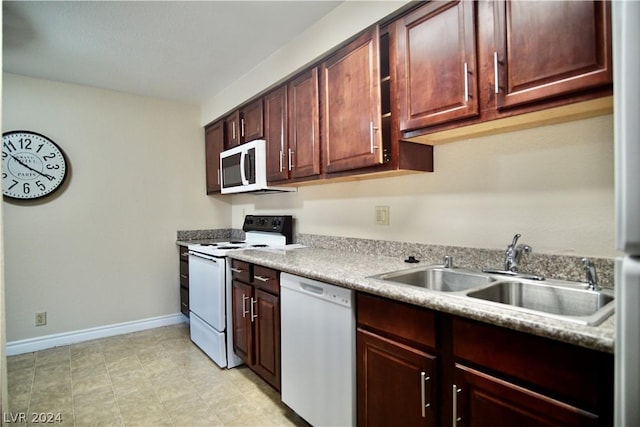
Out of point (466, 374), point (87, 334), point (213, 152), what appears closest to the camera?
point (466, 374)

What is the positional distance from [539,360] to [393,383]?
0.56 m

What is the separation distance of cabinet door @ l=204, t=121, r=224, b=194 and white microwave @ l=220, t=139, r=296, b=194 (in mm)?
330

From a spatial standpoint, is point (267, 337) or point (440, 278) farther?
point (267, 337)

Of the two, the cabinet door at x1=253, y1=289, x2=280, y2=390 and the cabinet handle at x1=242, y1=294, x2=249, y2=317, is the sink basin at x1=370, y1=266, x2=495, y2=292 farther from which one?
the cabinet handle at x1=242, y1=294, x2=249, y2=317

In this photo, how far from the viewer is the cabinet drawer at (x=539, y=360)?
0.80m

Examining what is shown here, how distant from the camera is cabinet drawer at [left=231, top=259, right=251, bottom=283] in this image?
2209 millimetres

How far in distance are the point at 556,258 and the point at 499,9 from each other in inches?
39.6

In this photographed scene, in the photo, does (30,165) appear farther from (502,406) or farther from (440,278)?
(502,406)

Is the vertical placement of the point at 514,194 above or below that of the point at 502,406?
above

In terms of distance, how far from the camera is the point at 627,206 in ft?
2.11

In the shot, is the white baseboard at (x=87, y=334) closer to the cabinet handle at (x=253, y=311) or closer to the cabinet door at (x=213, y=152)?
the cabinet door at (x=213, y=152)

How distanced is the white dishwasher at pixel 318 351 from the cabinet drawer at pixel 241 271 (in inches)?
16.6

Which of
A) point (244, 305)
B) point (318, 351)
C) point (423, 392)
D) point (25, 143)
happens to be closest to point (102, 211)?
point (25, 143)

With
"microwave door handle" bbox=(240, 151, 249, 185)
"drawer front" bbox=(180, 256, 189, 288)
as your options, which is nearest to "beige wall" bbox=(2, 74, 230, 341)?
"drawer front" bbox=(180, 256, 189, 288)
